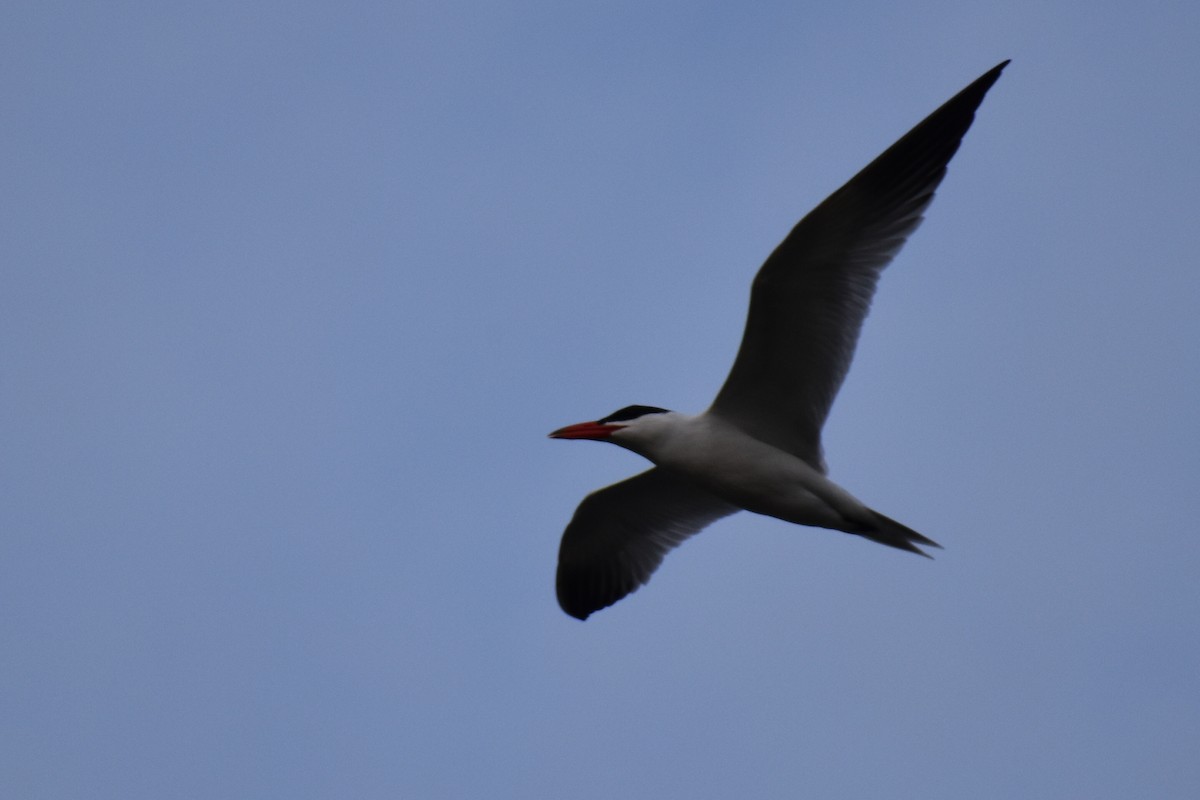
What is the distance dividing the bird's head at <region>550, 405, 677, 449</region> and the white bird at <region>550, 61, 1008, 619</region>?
0.01 meters

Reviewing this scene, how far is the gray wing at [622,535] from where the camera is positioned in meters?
11.3

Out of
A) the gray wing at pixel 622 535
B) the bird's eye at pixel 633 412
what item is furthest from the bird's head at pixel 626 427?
the gray wing at pixel 622 535

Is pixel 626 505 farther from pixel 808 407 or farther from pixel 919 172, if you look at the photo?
pixel 919 172

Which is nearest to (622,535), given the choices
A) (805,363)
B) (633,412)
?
(633,412)

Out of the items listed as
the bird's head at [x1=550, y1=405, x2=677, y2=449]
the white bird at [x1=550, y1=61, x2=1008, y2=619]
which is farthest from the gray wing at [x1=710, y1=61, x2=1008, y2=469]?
the bird's head at [x1=550, y1=405, x2=677, y2=449]

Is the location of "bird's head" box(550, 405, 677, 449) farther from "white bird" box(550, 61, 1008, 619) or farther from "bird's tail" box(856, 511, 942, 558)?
"bird's tail" box(856, 511, 942, 558)

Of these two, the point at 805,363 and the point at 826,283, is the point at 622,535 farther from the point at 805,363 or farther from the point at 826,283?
the point at 826,283

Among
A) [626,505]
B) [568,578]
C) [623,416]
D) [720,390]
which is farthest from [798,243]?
[568,578]

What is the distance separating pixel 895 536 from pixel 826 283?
6.02ft

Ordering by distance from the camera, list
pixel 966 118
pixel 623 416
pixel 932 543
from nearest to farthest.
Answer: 1. pixel 966 118
2. pixel 932 543
3. pixel 623 416

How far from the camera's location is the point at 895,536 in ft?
30.9

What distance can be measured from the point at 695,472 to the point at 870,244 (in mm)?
1974

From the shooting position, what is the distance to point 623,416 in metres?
10.0

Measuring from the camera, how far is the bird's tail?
9266 mm
